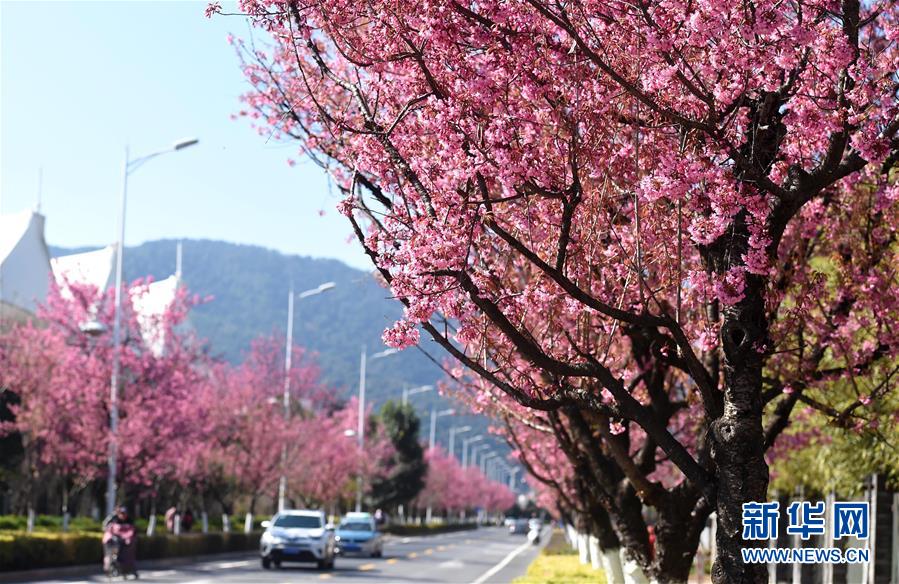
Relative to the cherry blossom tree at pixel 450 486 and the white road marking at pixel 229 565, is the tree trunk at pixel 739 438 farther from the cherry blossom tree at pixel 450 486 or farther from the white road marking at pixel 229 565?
the cherry blossom tree at pixel 450 486

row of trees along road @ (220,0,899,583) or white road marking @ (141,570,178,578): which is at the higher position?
row of trees along road @ (220,0,899,583)

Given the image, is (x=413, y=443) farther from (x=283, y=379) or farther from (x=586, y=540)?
(x=586, y=540)

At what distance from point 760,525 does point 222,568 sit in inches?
1099

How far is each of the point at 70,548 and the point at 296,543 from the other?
7.09 metres

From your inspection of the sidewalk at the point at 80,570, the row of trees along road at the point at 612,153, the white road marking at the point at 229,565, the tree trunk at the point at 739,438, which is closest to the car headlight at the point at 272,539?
the white road marking at the point at 229,565

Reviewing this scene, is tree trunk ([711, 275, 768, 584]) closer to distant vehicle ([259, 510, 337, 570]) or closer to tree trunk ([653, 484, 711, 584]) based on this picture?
tree trunk ([653, 484, 711, 584])

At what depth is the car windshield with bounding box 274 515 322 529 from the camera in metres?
37.9

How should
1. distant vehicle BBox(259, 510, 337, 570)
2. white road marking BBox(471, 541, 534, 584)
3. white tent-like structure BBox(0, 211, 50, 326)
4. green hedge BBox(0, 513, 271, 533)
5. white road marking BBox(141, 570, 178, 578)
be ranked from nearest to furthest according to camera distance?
white road marking BBox(141, 570, 178, 578) < white road marking BBox(471, 541, 534, 584) < distant vehicle BBox(259, 510, 337, 570) < green hedge BBox(0, 513, 271, 533) < white tent-like structure BBox(0, 211, 50, 326)

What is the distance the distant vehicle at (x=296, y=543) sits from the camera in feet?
120

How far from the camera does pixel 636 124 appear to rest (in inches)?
355

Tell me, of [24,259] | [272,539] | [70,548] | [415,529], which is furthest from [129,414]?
[415,529]

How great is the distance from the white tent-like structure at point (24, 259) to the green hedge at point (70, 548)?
20.8 m

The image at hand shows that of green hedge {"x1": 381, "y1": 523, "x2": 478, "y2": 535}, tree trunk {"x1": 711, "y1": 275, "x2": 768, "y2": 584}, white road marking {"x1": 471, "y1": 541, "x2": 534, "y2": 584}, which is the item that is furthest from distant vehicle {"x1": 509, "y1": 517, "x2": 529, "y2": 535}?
tree trunk {"x1": 711, "y1": 275, "x2": 768, "y2": 584}

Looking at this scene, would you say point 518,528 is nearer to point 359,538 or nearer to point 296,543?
point 359,538
